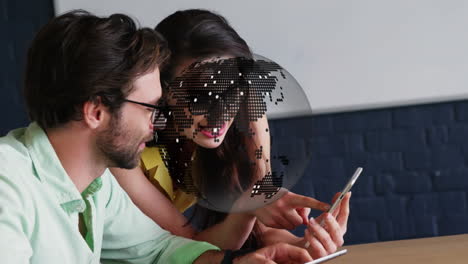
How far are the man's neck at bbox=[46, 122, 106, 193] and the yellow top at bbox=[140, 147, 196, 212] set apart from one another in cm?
35

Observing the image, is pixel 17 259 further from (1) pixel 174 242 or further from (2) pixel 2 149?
(1) pixel 174 242

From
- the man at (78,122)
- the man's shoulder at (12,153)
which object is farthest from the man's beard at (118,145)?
the man's shoulder at (12,153)

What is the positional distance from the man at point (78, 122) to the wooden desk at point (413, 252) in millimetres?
400

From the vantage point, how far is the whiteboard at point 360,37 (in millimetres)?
2086

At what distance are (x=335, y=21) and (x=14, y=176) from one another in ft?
4.73

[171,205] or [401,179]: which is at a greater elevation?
[171,205]

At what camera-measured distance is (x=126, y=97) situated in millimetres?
949

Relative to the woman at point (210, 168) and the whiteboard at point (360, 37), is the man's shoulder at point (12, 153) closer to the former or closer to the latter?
the woman at point (210, 168)

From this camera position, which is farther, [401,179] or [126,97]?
[401,179]

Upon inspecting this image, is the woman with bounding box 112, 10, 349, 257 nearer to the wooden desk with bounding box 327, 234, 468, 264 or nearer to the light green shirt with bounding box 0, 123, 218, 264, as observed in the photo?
the light green shirt with bounding box 0, 123, 218, 264

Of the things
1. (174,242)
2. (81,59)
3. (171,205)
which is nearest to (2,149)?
(81,59)

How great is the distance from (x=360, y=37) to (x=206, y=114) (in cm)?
138

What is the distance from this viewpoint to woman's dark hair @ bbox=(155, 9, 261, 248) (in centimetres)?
85

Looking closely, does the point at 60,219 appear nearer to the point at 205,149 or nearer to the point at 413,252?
the point at 205,149
